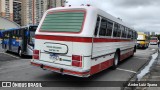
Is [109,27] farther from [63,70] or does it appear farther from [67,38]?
[63,70]

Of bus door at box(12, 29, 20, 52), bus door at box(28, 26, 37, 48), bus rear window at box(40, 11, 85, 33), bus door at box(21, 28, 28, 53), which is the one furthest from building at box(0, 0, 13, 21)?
bus rear window at box(40, 11, 85, 33)

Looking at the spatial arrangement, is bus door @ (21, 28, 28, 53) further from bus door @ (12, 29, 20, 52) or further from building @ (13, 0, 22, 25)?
building @ (13, 0, 22, 25)

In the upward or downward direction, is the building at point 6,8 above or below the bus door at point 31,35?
above

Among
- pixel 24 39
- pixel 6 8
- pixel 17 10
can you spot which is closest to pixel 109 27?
pixel 24 39

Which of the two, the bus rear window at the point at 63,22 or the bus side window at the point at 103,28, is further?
the bus side window at the point at 103,28

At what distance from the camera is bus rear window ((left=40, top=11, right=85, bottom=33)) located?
25.3 feet

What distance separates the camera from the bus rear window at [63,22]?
771 centimetres

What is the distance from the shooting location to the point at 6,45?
2152 centimetres

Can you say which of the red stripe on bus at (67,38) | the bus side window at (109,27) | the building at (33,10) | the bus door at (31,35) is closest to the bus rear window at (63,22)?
the red stripe on bus at (67,38)

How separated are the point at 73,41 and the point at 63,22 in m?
1.01

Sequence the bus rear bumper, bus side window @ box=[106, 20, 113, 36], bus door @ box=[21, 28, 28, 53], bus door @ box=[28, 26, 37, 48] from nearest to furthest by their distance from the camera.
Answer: the bus rear bumper, bus side window @ box=[106, 20, 113, 36], bus door @ box=[28, 26, 37, 48], bus door @ box=[21, 28, 28, 53]

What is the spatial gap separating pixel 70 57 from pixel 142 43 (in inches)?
1069

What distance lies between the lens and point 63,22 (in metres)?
8.08

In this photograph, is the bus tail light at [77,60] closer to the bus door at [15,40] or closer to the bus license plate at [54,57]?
the bus license plate at [54,57]
